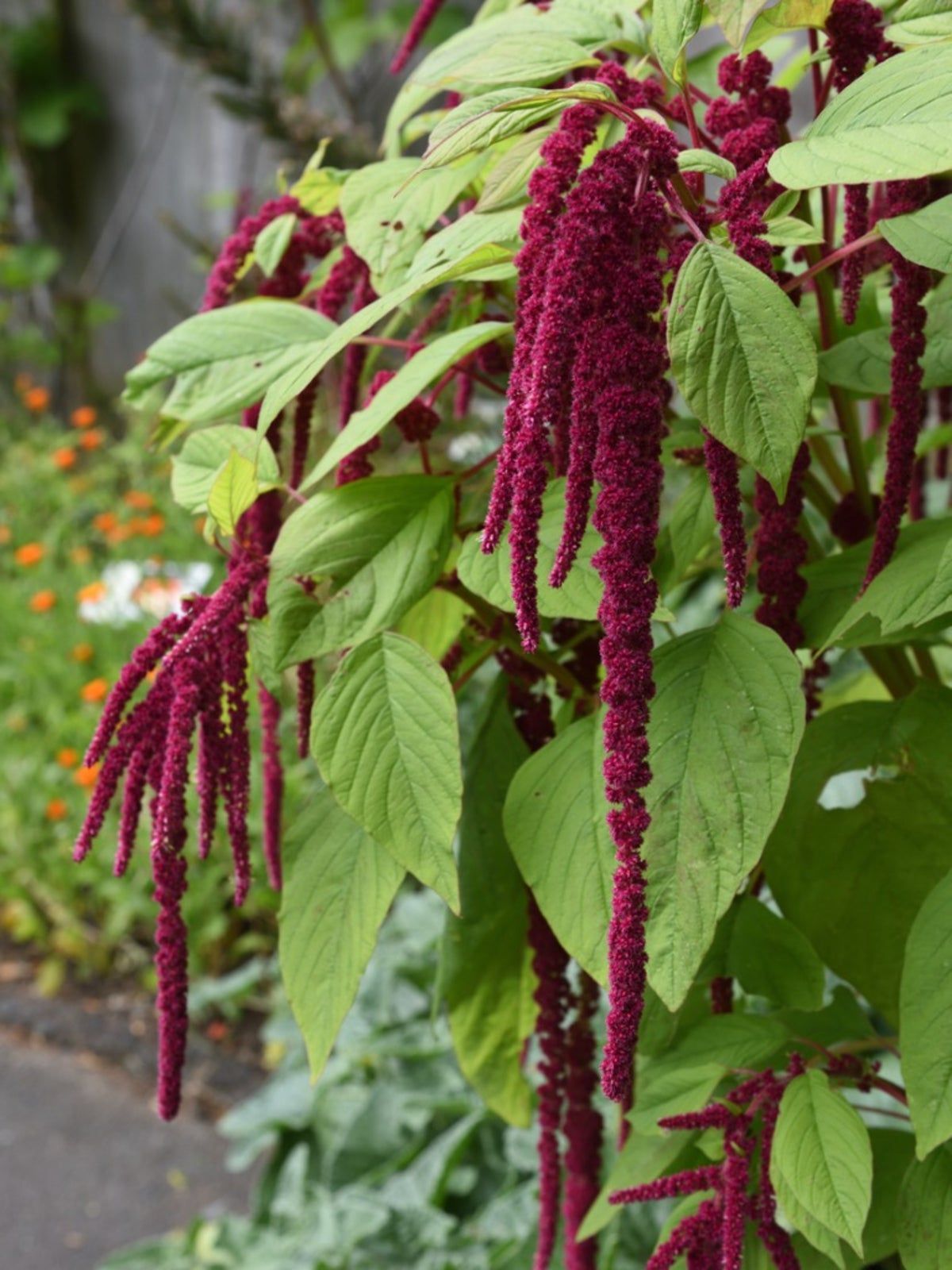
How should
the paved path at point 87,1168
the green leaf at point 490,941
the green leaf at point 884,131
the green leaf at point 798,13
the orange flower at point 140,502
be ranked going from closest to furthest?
the green leaf at point 884,131 < the green leaf at point 798,13 < the green leaf at point 490,941 < the paved path at point 87,1168 < the orange flower at point 140,502

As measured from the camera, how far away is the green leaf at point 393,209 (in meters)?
0.77

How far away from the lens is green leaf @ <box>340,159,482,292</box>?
0.77 meters

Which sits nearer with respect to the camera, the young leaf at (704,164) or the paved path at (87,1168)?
the young leaf at (704,164)

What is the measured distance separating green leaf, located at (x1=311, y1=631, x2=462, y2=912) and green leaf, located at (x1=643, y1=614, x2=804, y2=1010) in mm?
104

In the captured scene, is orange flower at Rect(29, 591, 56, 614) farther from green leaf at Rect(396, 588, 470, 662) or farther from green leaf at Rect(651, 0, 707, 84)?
green leaf at Rect(651, 0, 707, 84)

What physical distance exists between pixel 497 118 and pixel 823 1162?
0.52 metres

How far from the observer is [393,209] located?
789 mm

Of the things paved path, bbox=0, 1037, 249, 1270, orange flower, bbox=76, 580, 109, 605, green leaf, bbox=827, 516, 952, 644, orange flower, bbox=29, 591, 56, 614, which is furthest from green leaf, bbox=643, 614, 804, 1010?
orange flower, bbox=29, 591, 56, 614

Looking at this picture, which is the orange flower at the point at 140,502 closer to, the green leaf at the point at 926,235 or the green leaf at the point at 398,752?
the green leaf at the point at 398,752

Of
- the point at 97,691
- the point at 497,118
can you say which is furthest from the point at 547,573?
the point at 97,691

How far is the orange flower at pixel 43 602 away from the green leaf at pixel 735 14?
2996 millimetres

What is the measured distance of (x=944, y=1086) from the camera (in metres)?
0.65

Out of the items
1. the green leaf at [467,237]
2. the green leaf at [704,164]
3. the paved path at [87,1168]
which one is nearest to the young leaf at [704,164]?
the green leaf at [704,164]

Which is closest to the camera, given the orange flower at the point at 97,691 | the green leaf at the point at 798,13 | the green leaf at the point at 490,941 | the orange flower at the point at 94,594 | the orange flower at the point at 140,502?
the green leaf at the point at 798,13
